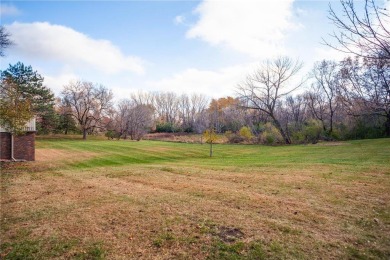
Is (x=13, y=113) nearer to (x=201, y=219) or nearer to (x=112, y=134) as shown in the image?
(x=201, y=219)

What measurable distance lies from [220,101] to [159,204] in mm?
74030

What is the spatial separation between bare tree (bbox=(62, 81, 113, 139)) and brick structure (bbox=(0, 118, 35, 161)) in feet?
114

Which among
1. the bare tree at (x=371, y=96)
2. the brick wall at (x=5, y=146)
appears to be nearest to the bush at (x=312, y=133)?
the bare tree at (x=371, y=96)

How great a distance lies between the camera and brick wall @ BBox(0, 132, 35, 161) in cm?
1602

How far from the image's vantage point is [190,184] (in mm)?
9156

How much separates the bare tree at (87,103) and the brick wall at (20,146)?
34.7m

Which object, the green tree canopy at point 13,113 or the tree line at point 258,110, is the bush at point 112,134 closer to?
the tree line at point 258,110

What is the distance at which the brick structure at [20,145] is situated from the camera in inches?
630

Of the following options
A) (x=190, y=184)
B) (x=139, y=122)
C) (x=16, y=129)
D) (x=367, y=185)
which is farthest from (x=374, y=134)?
(x=139, y=122)

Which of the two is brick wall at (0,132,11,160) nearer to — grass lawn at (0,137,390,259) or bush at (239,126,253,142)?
grass lawn at (0,137,390,259)

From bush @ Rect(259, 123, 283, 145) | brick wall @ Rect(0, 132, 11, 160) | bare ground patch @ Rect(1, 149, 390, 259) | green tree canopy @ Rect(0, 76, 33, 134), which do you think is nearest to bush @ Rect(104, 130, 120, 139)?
bush @ Rect(259, 123, 283, 145)

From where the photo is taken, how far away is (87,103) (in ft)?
169

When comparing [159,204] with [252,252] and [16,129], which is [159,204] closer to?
[252,252]

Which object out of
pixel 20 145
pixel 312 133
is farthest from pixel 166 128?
pixel 20 145
